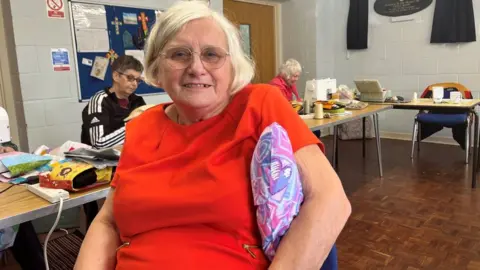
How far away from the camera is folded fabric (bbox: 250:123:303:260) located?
37.8 inches

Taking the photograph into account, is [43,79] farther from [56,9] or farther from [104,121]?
[104,121]

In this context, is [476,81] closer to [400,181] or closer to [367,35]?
[367,35]

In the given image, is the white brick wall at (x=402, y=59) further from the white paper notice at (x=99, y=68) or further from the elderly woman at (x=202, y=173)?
the elderly woman at (x=202, y=173)

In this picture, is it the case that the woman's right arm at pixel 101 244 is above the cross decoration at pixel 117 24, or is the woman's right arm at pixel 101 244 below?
below

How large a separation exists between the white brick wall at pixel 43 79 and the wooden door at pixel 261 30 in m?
2.21

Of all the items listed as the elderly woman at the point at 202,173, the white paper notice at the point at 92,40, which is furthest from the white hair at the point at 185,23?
the white paper notice at the point at 92,40

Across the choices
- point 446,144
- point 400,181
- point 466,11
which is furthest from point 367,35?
point 400,181

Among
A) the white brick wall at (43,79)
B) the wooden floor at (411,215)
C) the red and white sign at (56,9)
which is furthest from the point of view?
the red and white sign at (56,9)

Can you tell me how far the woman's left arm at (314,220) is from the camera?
3.08ft

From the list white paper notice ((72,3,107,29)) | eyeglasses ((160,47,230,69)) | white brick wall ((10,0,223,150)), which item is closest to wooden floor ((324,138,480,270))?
eyeglasses ((160,47,230,69))

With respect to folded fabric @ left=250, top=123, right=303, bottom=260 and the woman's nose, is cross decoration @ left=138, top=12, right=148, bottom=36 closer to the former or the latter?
the woman's nose

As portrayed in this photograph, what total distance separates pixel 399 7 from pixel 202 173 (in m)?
5.18

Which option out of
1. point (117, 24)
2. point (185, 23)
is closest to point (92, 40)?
point (117, 24)

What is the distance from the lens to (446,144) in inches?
206
